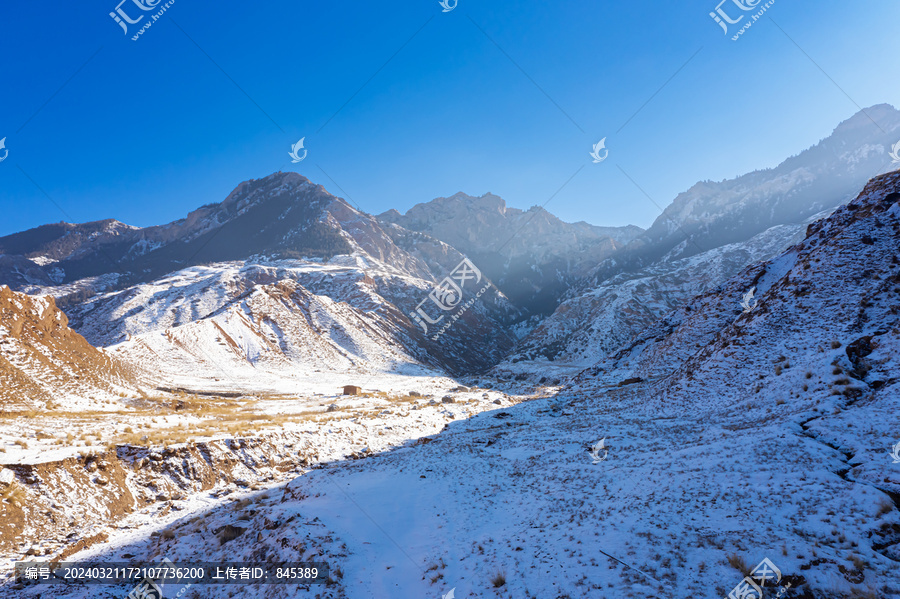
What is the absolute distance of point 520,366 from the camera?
85.0 meters

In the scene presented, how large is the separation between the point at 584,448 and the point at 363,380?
55621 mm

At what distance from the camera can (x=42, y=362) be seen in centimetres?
2836

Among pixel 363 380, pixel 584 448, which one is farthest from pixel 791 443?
pixel 363 380

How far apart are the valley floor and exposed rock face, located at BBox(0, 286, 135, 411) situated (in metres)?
18.6

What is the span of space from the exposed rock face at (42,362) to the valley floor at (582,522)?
18629 mm

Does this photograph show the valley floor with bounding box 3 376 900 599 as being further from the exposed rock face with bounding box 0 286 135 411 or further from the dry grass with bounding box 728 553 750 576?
the exposed rock face with bounding box 0 286 135 411

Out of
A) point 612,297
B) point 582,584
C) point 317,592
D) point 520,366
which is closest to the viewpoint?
point 582,584

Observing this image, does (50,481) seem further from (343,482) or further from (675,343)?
(675,343)

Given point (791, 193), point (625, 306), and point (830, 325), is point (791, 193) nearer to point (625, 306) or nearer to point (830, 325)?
point (625, 306)

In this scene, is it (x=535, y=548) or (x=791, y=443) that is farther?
(x=791, y=443)

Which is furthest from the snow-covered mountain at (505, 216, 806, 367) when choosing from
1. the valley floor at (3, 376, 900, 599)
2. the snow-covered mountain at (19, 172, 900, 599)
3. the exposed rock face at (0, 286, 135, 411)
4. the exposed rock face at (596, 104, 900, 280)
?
the exposed rock face at (0, 286, 135, 411)

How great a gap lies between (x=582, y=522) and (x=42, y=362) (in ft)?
129

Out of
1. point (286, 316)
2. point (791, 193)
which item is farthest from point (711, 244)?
point (286, 316)

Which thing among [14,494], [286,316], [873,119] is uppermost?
[286,316]
